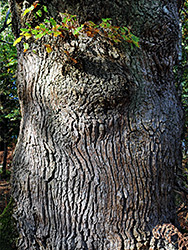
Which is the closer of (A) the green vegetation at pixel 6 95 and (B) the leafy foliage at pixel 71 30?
(B) the leafy foliage at pixel 71 30

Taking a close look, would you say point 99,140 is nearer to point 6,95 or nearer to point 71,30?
point 71,30

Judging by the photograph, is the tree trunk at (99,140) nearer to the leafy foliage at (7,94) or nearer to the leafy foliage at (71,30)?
the leafy foliage at (71,30)

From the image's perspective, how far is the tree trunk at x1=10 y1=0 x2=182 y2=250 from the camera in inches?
85.1

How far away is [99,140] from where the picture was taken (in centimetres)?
225

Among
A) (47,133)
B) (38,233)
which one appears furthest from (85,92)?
(38,233)

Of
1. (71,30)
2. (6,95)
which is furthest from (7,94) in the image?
(71,30)

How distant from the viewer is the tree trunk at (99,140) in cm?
216

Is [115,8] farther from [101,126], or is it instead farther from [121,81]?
[101,126]

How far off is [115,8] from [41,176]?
6.01 ft

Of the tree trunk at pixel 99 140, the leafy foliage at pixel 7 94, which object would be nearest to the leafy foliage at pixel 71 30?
the tree trunk at pixel 99 140

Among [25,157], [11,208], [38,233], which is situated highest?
[25,157]

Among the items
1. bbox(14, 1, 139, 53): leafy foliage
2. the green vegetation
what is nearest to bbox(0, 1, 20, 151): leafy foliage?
the green vegetation

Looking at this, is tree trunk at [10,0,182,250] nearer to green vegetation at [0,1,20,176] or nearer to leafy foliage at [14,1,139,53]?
leafy foliage at [14,1,139,53]

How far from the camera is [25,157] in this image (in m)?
2.44
